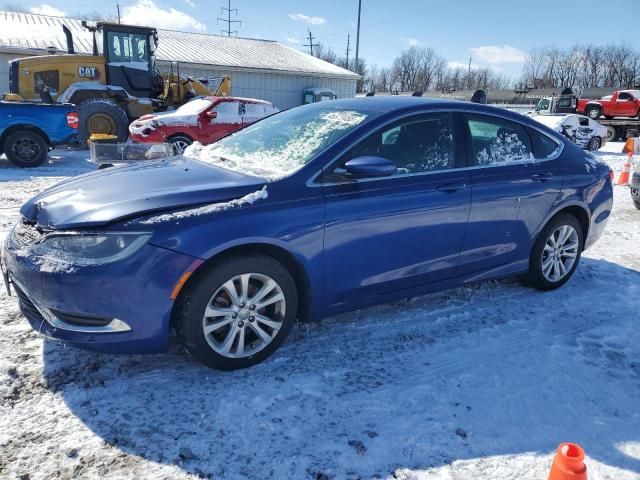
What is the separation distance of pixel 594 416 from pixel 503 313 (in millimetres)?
1326

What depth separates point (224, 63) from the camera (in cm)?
2531

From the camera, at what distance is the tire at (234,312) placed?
2814 mm

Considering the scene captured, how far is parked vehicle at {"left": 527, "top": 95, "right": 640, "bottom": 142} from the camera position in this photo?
2572cm

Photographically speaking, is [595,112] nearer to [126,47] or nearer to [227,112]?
[227,112]

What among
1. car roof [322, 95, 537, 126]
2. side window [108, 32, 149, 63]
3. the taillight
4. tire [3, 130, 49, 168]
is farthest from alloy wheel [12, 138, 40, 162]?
car roof [322, 95, 537, 126]

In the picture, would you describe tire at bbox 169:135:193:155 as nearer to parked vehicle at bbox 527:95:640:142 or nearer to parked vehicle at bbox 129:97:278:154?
parked vehicle at bbox 129:97:278:154

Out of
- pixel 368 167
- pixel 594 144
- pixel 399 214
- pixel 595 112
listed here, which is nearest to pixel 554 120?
pixel 594 144

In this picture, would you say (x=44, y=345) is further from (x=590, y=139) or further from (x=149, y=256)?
(x=590, y=139)

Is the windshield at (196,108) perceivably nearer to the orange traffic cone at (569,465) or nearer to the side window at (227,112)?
the side window at (227,112)

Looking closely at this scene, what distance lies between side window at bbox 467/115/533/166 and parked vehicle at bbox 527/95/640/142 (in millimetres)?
22386

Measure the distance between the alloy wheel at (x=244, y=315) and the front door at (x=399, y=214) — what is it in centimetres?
38

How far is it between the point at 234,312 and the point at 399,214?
1.27 meters

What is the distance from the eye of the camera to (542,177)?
13.8 feet

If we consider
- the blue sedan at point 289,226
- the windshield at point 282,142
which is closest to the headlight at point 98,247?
the blue sedan at point 289,226
